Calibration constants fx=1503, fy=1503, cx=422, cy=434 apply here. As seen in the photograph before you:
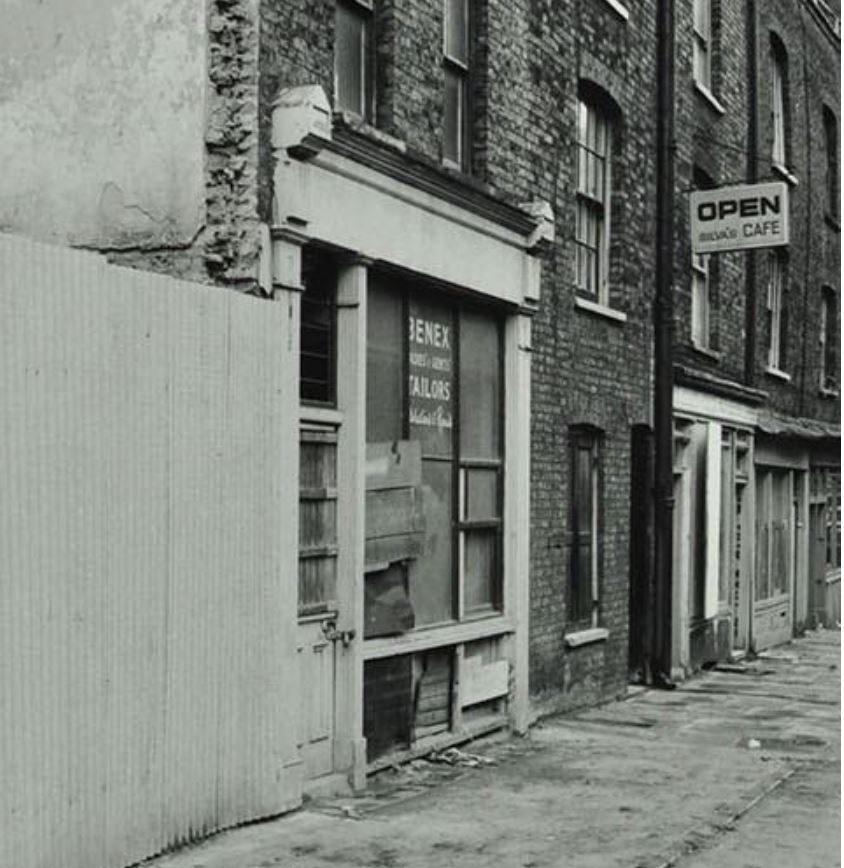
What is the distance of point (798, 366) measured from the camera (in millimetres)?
23578

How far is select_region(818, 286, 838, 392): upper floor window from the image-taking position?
85.0 feet

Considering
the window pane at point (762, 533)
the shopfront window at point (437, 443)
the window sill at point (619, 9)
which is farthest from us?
the window pane at point (762, 533)

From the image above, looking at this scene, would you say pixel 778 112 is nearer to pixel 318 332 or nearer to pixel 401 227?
pixel 401 227

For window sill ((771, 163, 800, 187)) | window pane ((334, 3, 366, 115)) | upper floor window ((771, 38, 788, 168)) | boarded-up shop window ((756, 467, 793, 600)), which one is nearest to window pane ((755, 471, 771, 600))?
boarded-up shop window ((756, 467, 793, 600))

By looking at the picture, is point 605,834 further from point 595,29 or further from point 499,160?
point 595,29

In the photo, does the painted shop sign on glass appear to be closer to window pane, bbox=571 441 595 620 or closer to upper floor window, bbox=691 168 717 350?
window pane, bbox=571 441 595 620

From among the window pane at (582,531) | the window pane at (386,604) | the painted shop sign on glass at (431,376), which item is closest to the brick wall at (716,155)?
the window pane at (582,531)

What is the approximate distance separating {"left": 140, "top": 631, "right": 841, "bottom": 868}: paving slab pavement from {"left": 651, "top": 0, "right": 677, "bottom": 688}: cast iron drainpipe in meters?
2.12

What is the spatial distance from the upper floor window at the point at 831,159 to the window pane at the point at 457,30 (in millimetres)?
16039

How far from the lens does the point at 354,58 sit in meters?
9.92

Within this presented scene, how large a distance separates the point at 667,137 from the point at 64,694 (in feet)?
36.7

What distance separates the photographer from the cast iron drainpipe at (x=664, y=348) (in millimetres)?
15883

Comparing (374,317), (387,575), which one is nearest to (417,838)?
(387,575)

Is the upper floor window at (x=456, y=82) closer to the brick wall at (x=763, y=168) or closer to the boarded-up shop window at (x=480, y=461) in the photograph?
the boarded-up shop window at (x=480, y=461)
